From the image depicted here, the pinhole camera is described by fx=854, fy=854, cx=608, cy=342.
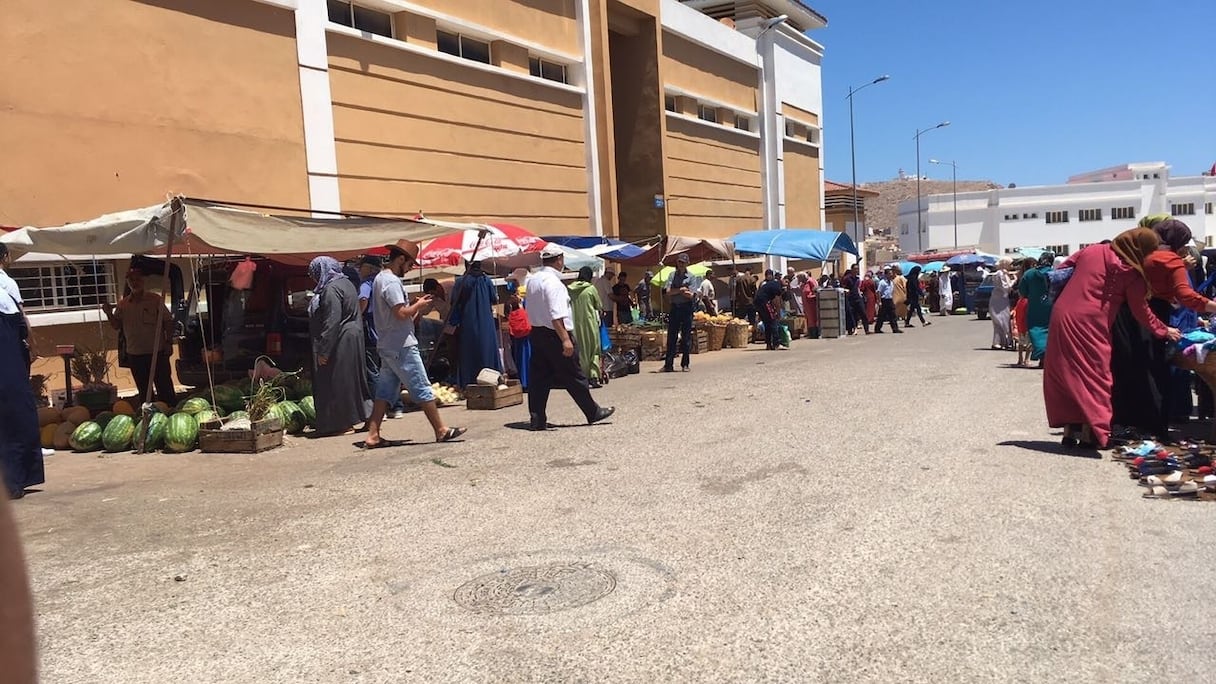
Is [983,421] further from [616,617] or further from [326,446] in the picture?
[326,446]

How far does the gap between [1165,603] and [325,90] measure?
45.9 feet

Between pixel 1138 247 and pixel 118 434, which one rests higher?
pixel 1138 247

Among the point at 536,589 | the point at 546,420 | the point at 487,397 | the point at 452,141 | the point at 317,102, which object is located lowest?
the point at 536,589

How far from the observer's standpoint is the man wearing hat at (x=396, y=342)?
25.7 feet

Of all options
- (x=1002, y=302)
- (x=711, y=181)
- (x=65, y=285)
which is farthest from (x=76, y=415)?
(x=711, y=181)

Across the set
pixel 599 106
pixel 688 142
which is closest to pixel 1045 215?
pixel 688 142

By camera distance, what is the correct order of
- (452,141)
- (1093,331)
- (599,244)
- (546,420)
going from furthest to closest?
(599,244), (452,141), (546,420), (1093,331)

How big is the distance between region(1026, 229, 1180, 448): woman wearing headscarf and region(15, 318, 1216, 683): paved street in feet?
1.22

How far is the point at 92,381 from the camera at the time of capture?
33.8 feet

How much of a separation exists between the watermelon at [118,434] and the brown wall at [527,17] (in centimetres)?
1076

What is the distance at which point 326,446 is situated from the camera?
338 inches

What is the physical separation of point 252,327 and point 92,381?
1.96 m

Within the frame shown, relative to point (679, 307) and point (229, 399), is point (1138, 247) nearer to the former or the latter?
point (679, 307)

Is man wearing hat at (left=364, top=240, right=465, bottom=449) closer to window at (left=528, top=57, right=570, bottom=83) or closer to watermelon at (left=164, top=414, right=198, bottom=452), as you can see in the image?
watermelon at (left=164, top=414, right=198, bottom=452)
